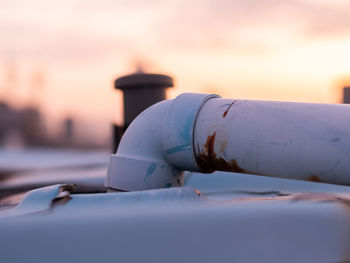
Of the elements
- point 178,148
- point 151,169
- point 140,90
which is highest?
point 140,90

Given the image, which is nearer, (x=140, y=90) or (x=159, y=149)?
(x=159, y=149)

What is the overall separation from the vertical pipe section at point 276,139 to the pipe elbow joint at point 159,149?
44 millimetres

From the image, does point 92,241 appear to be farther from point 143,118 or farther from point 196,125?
point 143,118

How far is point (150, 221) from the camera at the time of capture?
94cm

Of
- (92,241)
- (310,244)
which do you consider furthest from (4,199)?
(310,244)

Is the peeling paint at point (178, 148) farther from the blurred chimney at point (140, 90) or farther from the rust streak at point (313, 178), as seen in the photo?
the blurred chimney at point (140, 90)

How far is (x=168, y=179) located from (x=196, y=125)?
0.28 metres

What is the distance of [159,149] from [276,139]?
0.48 metres

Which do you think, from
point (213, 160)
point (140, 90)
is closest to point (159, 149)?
point (213, 160)

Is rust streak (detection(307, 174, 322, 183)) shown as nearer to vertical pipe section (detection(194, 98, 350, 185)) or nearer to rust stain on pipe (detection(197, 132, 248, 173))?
vertical pipe section (detection(194, 98, 350, 185))

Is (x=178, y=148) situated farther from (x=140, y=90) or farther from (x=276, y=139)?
(x=140, y=90)

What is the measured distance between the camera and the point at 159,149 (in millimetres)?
1403

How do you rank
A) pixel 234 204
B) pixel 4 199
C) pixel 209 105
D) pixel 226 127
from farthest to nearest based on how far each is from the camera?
pixel 4 199 → pixel 209 105 → pixel 226 127 → pixel 234 204

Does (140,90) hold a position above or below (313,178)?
above
